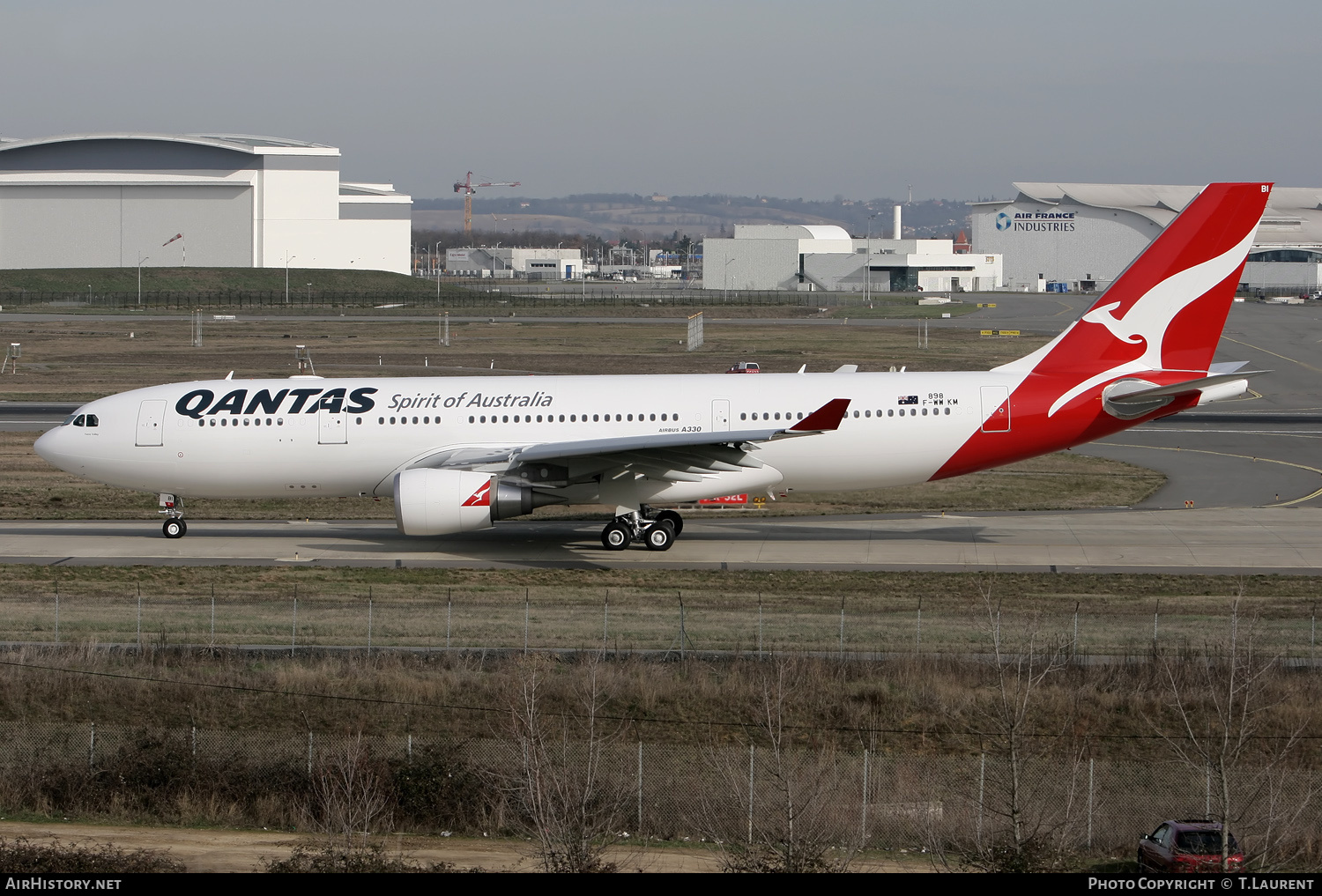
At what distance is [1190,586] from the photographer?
31047 mm

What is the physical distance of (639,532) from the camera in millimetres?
35938

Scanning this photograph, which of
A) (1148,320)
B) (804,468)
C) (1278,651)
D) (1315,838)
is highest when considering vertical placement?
(1148,320)

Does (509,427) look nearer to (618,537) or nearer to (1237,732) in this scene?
(618,537)

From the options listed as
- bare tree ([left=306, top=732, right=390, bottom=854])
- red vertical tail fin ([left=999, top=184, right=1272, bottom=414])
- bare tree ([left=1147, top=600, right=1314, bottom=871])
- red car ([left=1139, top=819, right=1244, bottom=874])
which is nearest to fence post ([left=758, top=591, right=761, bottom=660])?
bare tree ([left=1147, top=600, right=1314, bottom=871])

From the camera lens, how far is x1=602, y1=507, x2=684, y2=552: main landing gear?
1409 inches

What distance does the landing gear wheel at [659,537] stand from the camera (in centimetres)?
3575

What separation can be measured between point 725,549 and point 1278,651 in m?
14.6

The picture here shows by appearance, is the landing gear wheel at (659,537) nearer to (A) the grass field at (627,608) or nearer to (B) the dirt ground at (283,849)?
(A) the grass field at (627,608)

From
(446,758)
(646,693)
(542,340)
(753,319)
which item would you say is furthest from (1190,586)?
(753,319)

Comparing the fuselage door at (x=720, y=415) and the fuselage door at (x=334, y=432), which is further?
the fuselage door at (x=334, y=432)

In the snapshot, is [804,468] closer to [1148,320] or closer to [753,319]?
[1148,320]

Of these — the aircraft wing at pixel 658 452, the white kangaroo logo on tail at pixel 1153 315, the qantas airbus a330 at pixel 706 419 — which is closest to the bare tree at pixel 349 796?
the aircraft wing at pixel 658 452

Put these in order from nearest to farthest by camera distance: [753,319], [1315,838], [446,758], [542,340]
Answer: [1315,838], [446,758], [542,340], [753,319]

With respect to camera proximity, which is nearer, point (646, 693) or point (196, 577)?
point (646, 693)
